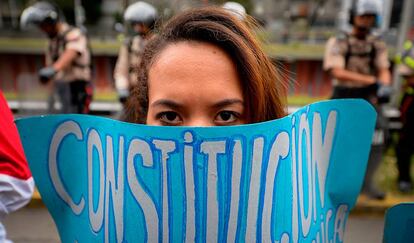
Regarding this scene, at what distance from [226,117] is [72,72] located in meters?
2.84

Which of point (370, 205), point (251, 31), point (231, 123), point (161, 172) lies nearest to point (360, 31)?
point (370, 205)

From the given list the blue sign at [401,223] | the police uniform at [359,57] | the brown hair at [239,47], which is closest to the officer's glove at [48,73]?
the police uniform at [359,57]

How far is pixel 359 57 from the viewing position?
9.90 ft

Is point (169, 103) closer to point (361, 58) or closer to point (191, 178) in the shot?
point (191, 178)

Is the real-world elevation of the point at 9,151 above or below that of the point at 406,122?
above

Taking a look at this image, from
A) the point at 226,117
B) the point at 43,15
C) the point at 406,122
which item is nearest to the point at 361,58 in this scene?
the point at 406,122

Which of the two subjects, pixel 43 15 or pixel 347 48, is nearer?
pixel 347 48

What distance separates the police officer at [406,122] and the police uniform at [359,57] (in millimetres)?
210

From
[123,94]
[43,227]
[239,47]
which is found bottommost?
[43,227]

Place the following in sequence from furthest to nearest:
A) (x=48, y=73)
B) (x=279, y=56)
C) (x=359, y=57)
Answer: (x=279, y=56) → (x=48, y=73) → (x=359, y=57)

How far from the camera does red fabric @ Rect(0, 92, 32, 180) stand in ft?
3.72

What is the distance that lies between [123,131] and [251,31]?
1.32 ft

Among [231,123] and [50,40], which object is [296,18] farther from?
[231,123]

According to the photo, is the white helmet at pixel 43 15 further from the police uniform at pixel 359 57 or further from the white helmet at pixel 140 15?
the police uniform at pixel 359 57
